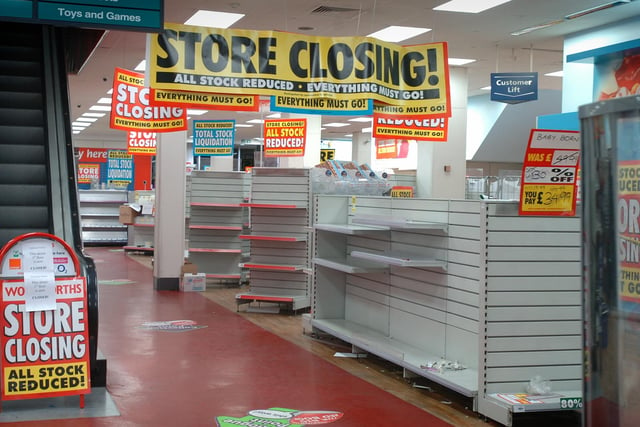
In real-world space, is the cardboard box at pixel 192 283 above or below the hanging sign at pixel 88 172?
below

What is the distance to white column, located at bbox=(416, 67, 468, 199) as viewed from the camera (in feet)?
45.2


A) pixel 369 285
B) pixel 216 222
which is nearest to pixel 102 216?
pixel 216 222

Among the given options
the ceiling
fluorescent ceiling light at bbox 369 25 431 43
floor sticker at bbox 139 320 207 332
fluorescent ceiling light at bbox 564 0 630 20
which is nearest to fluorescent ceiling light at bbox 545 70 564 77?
the ceiling

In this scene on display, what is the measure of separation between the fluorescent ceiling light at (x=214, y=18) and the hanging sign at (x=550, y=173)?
6864mm

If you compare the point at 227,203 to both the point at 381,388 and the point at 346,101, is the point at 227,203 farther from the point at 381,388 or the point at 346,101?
the point at 381,388

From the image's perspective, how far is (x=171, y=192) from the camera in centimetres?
1185

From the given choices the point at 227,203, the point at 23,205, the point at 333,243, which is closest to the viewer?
the point at 23,205

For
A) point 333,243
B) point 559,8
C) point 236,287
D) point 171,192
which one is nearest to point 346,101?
point 333,243

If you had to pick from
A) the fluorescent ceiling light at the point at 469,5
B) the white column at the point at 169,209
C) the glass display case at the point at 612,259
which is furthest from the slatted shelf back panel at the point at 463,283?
the white column at the point at 169,209

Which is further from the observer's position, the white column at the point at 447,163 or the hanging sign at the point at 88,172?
the hanging sign at the point at 88,172

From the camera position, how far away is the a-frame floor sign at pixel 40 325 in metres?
4.88

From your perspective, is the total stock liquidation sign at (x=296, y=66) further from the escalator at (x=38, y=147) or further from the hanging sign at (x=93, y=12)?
the escalator at (x=38, y=147)

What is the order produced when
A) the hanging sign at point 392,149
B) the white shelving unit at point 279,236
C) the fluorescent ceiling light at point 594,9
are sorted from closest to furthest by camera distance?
1. the fluorescent ceiling light at point 594,9
2. the white shelving unit at point 279,236
3. the hanging sign at point 392,149

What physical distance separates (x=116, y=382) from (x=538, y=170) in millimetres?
3621
